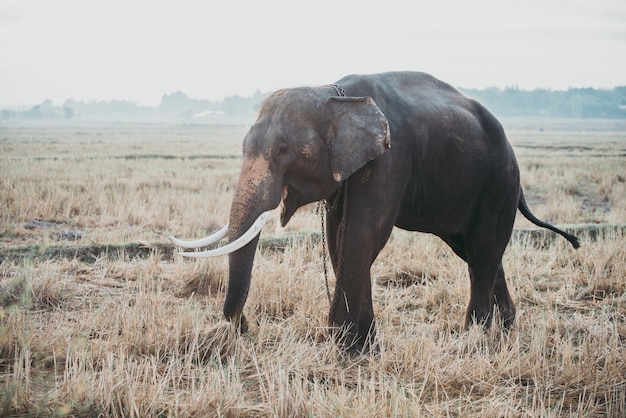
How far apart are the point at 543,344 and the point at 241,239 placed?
103 inches

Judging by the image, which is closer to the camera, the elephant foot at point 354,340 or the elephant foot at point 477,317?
the elephant foot at point 354,340

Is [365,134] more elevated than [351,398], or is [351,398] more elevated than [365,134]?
[365,134]

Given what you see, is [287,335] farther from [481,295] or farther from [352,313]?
[481,295]

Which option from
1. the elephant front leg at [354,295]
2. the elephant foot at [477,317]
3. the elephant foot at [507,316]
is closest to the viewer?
the elephant front leg at [354,295]

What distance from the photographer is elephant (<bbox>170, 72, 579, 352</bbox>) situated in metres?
5.35

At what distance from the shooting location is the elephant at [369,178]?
5352 mm

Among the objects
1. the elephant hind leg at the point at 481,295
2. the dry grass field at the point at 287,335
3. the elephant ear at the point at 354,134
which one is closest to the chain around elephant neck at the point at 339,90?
the elephant ear at the point at 354,134

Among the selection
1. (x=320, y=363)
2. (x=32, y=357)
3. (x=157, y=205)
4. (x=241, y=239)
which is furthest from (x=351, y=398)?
(x=157, y=205)

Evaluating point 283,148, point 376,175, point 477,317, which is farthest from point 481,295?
point 283,148

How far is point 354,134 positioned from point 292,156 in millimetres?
522

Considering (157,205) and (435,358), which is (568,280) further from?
(157,205)

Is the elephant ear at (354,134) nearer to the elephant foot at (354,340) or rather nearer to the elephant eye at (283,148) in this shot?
the elephant eye at (283,148)

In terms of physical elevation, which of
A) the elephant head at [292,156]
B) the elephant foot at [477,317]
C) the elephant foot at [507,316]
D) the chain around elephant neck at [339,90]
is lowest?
the elephant foot at [507,316]

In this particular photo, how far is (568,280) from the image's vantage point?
327 inches
